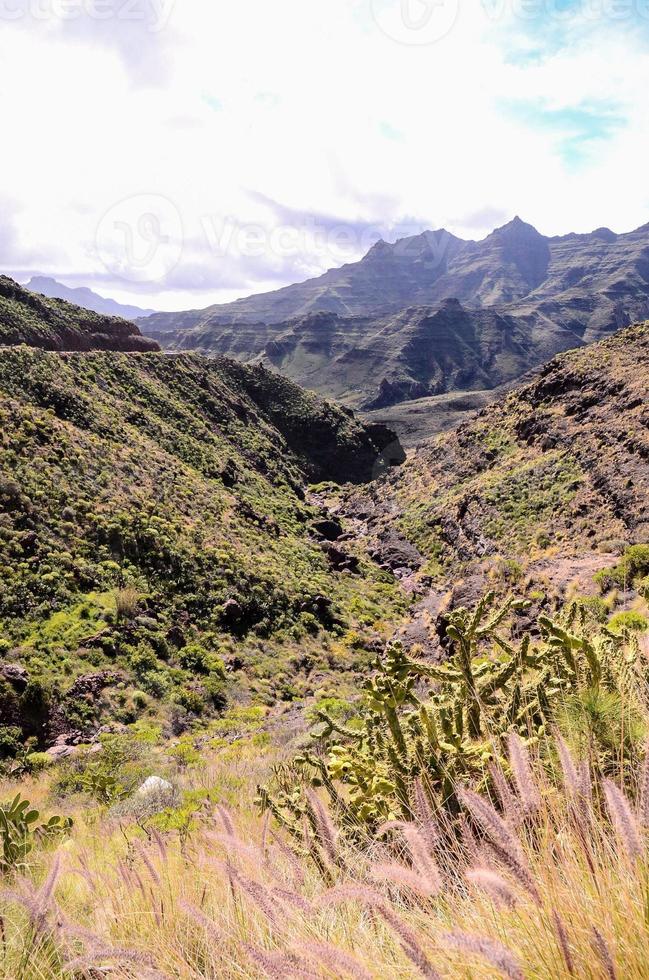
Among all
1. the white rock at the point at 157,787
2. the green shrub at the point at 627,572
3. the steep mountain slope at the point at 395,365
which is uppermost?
the steep mountain slope at the point at 395,365

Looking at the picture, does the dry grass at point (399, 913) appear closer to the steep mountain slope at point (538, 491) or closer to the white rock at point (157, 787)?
the white rock at point (157, 787)

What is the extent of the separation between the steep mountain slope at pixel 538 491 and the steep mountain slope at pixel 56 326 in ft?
107

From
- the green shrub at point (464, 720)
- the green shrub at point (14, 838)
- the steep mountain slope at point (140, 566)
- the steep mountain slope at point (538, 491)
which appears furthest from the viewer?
the steep mountain slope at point (538, 491)

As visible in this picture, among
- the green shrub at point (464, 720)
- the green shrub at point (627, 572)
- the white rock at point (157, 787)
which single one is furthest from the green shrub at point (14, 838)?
the green shrub at point (627, 572)

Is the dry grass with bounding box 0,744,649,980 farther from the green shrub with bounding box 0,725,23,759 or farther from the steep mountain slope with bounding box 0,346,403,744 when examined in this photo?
the steep mountain slope with bounding box 0,346,403,744

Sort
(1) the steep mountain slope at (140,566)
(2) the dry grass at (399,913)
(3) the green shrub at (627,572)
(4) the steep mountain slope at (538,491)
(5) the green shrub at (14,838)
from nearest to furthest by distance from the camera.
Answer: (2) the dry grass at (399,913)
(5) the green shrub at (14,838)
(3) the green shrub at (627,572)
(1) the steep mountain slope at (140,566)
(4) the steep mountain slope at (538,491)

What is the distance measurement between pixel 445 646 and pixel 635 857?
18.6 meters

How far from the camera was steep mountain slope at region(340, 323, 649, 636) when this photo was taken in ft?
77.8

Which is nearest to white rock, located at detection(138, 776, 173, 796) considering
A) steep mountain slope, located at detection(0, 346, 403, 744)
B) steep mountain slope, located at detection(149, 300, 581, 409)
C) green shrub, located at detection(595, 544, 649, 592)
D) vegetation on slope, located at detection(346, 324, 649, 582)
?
steep mountain slope, located at detection(0, 346, 403, 744)

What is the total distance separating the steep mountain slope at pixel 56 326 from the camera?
4316 centimetres

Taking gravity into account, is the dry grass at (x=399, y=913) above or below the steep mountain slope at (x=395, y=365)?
below

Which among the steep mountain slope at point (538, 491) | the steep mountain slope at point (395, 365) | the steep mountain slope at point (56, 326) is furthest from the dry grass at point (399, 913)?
the steep mountain slope at point (395, 365)

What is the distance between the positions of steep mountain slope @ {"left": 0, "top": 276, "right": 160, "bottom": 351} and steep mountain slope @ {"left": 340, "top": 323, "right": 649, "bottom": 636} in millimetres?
32523

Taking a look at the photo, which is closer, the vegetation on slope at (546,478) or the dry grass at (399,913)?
the dry grass at (399,913)
